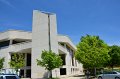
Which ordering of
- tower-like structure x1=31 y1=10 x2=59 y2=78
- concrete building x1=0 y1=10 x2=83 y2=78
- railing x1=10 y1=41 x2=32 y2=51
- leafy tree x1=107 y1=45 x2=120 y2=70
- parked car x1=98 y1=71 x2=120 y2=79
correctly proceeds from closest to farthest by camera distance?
parked car x1=98 y1=71 x2=120 y2=79 < tower-like structure x1=31 y1=10 x2=59 y2=78 < concrete building x1=0 y1=10 x2=83 y2=78 < leafy tree x1=107 y1=45 x2=120 y2=70 < railing x1=10 y1=41 x2=32 y2=51

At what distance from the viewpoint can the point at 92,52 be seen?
55594mm

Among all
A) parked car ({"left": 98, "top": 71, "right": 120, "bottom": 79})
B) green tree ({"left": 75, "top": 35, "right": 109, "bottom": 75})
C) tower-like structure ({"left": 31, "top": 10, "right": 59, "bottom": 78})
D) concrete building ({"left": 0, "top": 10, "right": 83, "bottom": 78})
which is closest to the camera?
parked car ({"left": 98, "top": 71, "right": 120, "bottom": 79})

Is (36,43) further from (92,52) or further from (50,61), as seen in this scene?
(92,52)

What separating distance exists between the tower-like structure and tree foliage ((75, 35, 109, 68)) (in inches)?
452

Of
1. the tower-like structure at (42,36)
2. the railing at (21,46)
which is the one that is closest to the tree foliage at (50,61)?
the tower-like structure at (42,36)

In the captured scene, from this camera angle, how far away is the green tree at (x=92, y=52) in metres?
54.1

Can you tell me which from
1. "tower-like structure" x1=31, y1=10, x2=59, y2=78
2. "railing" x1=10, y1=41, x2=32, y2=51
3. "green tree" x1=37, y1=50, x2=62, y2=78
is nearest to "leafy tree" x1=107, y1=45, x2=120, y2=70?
"tower-like structure" x1=31, y1=10, x2=59, y2=78

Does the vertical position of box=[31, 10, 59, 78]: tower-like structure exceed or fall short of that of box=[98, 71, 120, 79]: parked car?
it exceeds it

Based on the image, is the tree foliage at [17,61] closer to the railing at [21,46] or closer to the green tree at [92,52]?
the railing at [21,46]

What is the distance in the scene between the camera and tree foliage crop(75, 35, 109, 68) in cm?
5406

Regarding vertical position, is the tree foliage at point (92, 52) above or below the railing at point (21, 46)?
below

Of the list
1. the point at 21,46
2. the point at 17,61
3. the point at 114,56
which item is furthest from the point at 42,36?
the point at 114,56

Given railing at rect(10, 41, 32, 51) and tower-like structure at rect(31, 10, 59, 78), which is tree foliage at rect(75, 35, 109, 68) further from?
railing at rect(10, 41, 32, 51)

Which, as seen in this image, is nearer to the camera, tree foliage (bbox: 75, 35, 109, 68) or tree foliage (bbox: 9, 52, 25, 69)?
tree foliage (bbox: 75, 35, 109, 68)
